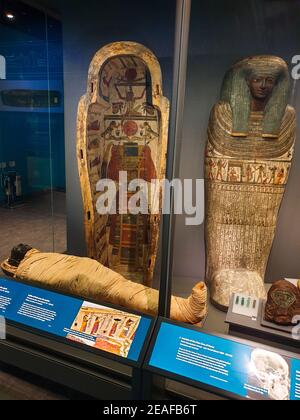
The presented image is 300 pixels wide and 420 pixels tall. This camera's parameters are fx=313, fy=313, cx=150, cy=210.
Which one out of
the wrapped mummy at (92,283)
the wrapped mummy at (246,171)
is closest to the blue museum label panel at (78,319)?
the wrapped mummy at (92,283)

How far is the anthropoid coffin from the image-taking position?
226 cm

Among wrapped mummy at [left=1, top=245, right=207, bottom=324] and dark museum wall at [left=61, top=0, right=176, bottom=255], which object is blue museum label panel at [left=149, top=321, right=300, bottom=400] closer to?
wrapped mummy at [left=1, top=245, right=207, bottom=324]

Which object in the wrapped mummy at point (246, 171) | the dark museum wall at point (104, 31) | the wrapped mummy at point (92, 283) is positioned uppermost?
the dark museum wall at point (104, 31)

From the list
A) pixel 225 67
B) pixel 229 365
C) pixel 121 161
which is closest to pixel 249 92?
pixel 225 67

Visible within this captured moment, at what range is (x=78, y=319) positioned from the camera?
1.50m

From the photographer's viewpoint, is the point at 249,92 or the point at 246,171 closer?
the point at 249,92

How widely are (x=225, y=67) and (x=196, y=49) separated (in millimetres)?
251

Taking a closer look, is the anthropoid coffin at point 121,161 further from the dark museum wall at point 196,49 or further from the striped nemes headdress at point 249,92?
the striped nemes headdress at point 249,92

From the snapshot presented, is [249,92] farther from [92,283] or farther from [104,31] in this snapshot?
[92,283]

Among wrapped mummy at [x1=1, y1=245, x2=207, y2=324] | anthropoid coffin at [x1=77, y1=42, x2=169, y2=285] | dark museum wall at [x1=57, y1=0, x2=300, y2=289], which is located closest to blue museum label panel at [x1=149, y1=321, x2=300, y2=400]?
wrapped mummy at [x1=1, y1=245, x2=207, y2=324]

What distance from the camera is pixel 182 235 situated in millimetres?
2641

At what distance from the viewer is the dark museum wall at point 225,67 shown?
2.05 m

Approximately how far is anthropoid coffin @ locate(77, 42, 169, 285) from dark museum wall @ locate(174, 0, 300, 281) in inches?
12.3
